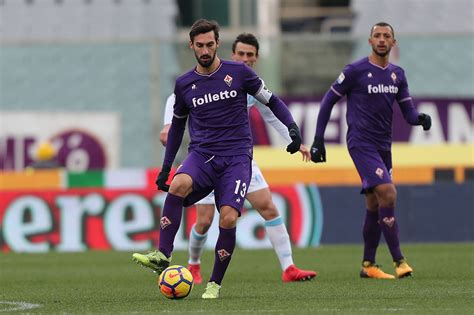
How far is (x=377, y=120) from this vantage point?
37.8ft

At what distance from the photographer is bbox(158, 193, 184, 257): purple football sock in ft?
30.7

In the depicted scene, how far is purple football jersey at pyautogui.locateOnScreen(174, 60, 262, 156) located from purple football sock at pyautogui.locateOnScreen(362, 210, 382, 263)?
8.30ft

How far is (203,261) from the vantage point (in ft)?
51.3

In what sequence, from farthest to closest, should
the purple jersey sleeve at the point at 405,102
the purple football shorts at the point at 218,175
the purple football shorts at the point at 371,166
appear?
the purple jersey sleeve at the point at 405,102
the purple football shorts at the point at 371,166
the purple football shorts at the point at 218,175

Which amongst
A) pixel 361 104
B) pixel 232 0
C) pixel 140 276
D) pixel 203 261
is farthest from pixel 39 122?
pixel 361 104

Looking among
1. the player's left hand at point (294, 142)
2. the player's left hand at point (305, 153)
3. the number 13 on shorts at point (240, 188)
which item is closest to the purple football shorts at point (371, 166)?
the player's left hand at point (305, 153)

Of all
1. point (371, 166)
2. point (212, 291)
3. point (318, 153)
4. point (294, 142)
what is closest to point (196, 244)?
point (318, 153)

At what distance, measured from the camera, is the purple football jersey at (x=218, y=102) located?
9578mm

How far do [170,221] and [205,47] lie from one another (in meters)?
1.29

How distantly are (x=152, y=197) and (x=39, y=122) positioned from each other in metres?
8.26

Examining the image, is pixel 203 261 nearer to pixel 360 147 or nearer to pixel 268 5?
pixel 360 147

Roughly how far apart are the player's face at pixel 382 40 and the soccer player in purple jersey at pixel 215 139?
1.96 m

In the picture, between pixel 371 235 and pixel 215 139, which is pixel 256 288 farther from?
pixel 215 139

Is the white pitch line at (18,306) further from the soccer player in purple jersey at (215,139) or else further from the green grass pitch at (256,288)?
the soccer player in purple jersey at (215,139)
